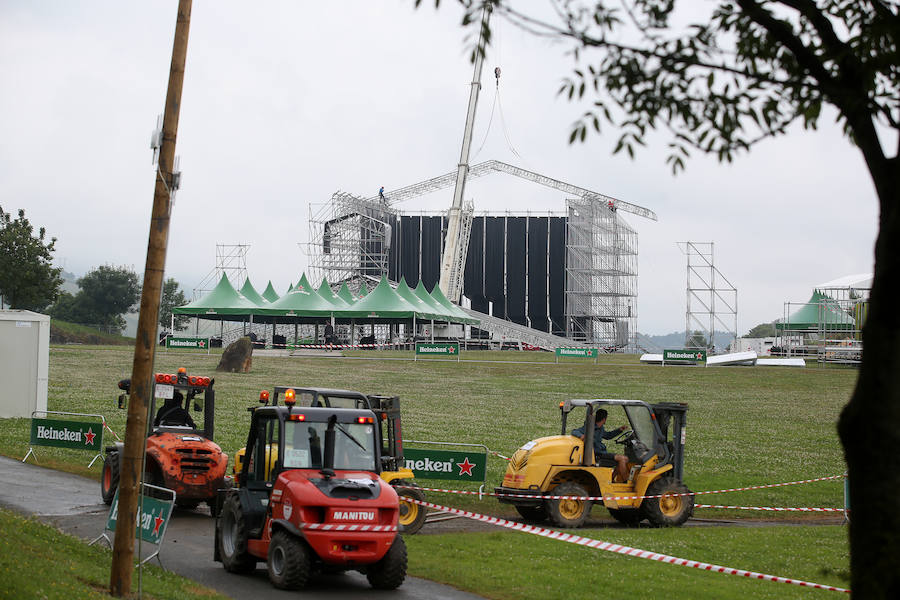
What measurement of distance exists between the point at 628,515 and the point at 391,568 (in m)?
7.23

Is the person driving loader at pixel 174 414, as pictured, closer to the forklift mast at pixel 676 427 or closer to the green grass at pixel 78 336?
the forklift mast at pixel 676 427

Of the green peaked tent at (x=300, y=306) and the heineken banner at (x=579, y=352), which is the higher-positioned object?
the green peaked tent at (x=300, y=306)

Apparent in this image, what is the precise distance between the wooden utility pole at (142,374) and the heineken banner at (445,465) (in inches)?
350

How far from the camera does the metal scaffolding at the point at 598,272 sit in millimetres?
108312

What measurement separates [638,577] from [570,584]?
1017 millimetres

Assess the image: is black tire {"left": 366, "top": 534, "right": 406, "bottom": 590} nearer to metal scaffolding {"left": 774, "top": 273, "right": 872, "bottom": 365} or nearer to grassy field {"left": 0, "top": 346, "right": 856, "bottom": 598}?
grassy field {"left": 0, "top": 346, "right": 856, "bottom": 598}

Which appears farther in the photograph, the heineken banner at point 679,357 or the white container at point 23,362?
the heineken banner at point 679,357

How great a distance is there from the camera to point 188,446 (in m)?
16.7

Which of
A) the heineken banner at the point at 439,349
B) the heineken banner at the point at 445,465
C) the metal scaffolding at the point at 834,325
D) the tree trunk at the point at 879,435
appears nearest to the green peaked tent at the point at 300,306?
the heineken banner at the point at 439,349

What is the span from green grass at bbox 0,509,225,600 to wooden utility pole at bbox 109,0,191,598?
1.30 feet

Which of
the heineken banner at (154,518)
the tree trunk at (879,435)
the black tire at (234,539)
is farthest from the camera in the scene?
the black tire at (234,539)

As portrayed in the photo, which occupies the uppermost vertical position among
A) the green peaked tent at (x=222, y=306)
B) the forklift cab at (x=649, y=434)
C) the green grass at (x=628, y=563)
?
the green peaked tent at (x=222, y=306)

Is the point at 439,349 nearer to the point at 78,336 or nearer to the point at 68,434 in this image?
the point at 78,336

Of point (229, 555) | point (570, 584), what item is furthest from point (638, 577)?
point (229, 555)
